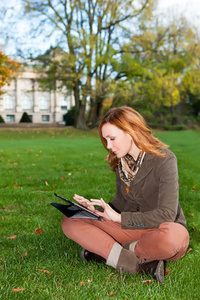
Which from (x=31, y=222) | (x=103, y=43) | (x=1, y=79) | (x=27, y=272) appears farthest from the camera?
(x=103, y=43)

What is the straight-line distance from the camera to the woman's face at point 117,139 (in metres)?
2.86

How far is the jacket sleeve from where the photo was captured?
2758mm

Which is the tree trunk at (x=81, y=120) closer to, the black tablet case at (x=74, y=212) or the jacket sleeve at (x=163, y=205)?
the black tablet case at (x=74, y=212)

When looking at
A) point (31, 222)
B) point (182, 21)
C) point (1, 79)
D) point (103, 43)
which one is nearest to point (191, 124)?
point (182, 21)

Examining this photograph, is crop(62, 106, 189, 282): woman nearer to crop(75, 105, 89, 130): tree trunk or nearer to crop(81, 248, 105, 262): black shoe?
crop(81, 248, 105, 262): black shoe

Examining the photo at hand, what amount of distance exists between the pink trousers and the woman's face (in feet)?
2.27

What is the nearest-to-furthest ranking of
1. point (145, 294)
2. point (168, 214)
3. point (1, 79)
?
point (145, 294) → point (168, 214) → point (1, 79)

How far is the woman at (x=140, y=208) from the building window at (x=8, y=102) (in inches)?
2609

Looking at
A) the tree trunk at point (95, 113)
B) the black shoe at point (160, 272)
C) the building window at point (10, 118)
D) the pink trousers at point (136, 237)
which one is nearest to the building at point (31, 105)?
the building window at point (10, 118)

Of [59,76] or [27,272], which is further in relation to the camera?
[59,76]

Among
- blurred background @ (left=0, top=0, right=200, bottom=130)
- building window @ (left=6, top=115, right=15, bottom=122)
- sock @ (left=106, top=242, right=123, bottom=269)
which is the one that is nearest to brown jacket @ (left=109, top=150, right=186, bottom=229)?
sock @ (left=106, top=242, right=123, bottom=269)

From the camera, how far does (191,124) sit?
42.3m

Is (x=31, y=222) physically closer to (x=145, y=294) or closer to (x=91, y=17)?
(x=145, y=294)

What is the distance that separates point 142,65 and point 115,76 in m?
2.99
